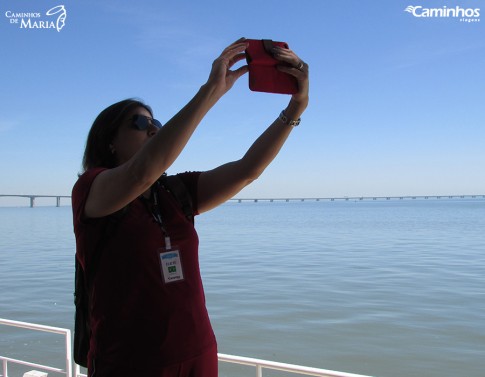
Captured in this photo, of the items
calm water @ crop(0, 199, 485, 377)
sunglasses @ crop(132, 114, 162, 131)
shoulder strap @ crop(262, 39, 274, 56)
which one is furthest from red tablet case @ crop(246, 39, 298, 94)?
calm water @ crop(0, 199, 485, 377)

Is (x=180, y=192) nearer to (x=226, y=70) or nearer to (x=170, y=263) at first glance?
(x=170, y=263)

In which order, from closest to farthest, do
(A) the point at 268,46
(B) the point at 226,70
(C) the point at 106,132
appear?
(B) the point at 226,70 → (A) the point at 268,46 → (C) the point at 106,132

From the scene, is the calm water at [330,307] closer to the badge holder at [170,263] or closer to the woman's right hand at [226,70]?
the badge holder at [170,263]

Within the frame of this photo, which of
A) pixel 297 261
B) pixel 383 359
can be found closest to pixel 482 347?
pixel 383 359

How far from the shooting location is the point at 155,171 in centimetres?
112

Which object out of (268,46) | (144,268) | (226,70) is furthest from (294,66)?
(144,268)

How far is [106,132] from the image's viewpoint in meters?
1.46

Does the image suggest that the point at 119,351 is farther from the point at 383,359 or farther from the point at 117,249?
the point at 383,359

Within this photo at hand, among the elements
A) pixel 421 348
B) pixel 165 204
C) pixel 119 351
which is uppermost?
pixel 165 204

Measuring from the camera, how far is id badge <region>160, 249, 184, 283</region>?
1.30m

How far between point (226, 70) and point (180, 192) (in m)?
0.47

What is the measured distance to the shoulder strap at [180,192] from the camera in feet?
4.86

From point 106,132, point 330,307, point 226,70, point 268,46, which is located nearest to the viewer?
point 226,70

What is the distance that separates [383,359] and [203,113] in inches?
354
